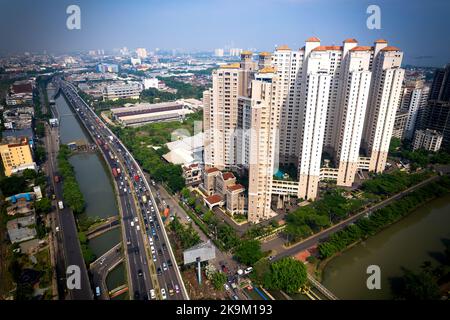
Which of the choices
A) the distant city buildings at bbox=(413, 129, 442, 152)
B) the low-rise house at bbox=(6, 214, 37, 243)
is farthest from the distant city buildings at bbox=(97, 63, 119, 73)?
the distant city buildings at bbox=(413, 129, 442, 152)

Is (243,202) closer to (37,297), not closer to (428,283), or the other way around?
(428,283)

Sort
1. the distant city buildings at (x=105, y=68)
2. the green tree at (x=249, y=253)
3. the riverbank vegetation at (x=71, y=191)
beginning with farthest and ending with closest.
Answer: the distant city buildings at (x=105, y=68)
the riverbank vegetation at (x=71, y=191)
the green tree at (x=249, y=253)

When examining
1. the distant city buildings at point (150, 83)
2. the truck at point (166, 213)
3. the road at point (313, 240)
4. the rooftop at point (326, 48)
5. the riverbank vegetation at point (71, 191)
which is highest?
the rooftop at point (326, 48)

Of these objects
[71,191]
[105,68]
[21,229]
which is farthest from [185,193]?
[105,68]

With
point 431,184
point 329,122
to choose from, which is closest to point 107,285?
point 329,122

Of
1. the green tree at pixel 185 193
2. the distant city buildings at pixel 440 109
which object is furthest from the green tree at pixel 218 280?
the distant city buildings at pixel 440 109

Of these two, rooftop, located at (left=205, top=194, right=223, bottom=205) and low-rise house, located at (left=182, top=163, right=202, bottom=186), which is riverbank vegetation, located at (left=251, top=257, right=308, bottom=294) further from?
low-rise house, located at (left=182, top=163, right=202, bottom=186)

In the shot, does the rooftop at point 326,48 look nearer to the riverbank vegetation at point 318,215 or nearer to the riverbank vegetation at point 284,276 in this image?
the riverbank vegetation at point 318,215
